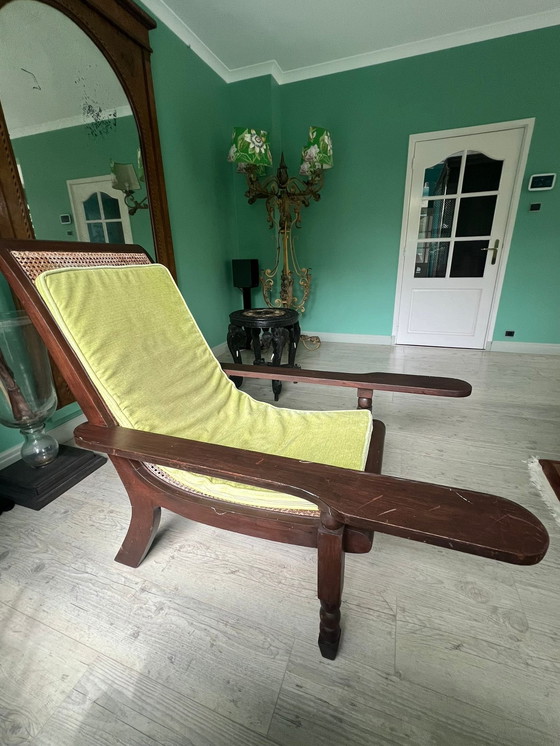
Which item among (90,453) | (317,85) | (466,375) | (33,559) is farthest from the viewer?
(317,85)

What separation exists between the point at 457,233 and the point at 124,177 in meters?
2.92

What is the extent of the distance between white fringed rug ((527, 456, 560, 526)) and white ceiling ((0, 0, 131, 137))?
9.04ft

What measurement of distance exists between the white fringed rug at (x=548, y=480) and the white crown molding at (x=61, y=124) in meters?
2.75

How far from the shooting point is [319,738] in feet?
2.28

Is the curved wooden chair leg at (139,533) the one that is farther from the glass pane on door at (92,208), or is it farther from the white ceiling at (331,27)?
the white ceiling at (331,27)

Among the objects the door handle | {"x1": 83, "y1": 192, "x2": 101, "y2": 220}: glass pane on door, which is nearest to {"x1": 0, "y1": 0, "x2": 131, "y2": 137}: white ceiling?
{"x1": 83, "y1": 192, "x2": 101, "y2": 220}: glass pane on door

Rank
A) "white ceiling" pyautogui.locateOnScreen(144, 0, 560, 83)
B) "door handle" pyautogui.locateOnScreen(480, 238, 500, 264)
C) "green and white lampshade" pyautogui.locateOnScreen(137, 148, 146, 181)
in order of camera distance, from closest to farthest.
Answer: "green and white lampshade" pyautogui.locateOnScreen(137, 148, 146, 181)
"white ceiling" pyautogui.locateOnScreen(144, 0, 560, 83)
"door handle" pyautogui.locateOnScreen(480, 238, 500, 264)

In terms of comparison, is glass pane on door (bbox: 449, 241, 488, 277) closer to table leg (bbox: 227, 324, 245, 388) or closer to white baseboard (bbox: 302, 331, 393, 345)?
white baseboard (bbox: 302, 331, 393, 345)

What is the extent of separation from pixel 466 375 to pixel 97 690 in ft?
9.31

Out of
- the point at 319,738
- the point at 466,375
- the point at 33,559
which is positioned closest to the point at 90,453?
the point at 33,559

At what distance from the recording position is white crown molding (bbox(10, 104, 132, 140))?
1.44 m

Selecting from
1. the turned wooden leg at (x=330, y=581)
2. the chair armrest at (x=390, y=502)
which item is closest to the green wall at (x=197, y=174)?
the chair armrest at (x=390, y=502)

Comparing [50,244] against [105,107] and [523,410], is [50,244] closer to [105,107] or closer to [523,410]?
[105,107]

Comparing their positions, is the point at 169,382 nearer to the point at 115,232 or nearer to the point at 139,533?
the point at 139,533
